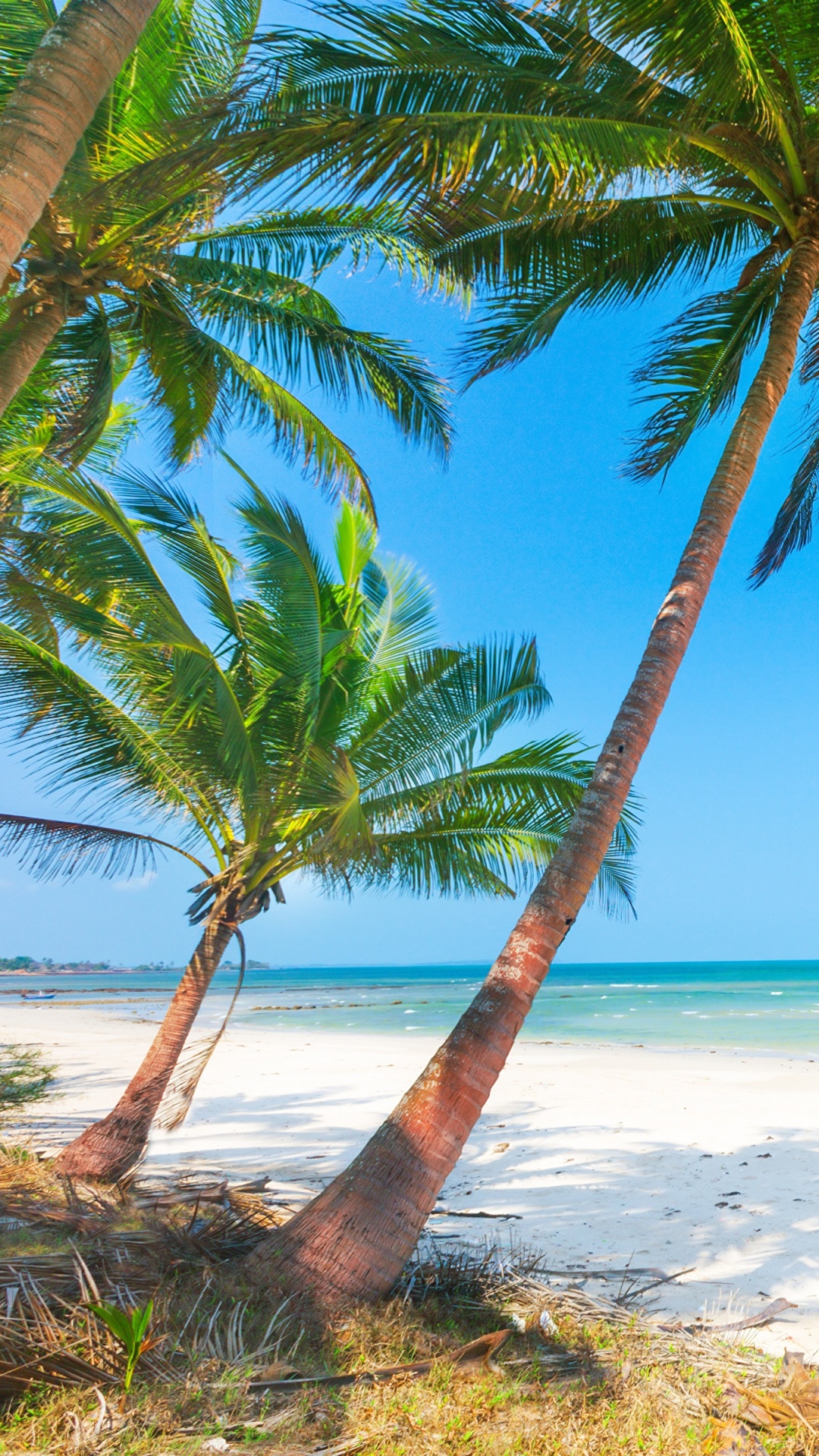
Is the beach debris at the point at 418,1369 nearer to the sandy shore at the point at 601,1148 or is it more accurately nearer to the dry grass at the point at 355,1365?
the dry grass at the point at 355,1365

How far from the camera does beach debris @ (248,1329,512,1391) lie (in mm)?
2904

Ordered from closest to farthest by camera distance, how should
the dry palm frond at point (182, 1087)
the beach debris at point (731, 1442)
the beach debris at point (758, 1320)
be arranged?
the beach debris at point (731, 1442) < the beach debris at point (758, 1320) < the dry palm frond at point (182, 1087)

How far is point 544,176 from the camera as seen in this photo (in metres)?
4.93

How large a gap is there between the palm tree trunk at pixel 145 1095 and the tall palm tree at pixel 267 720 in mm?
15

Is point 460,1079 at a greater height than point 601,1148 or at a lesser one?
greater

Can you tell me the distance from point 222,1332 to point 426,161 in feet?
17.6

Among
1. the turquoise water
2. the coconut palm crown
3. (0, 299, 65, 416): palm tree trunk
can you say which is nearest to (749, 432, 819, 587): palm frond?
the coconut palm crown

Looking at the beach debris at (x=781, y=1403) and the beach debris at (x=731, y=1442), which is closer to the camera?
the beach debris at (x=731, y=1442)

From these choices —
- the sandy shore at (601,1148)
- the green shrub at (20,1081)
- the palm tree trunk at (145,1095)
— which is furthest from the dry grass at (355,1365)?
the green shrub at (20,1081)

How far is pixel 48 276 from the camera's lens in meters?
5.99

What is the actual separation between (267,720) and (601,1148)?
559 centimetres

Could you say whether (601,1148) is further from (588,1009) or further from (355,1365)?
(588,1009)

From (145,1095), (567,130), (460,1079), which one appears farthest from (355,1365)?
(567,130)

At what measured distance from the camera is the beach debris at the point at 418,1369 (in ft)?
9.53
